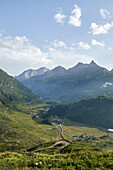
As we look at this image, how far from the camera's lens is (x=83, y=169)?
16.9 metres

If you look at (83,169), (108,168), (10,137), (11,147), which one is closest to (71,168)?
(83,169)

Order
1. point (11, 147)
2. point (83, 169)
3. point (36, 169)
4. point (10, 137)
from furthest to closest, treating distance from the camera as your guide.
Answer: point (10, 137), point (11, 147), point (83, 169), point (36, 169)

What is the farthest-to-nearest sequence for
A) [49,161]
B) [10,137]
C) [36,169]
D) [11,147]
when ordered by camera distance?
[10,137]
[11,147]
[49,161]
[36,169]

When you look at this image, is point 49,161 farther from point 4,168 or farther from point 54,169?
point 4,168

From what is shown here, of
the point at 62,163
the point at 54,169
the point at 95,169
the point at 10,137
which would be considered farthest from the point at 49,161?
the point at 10,137

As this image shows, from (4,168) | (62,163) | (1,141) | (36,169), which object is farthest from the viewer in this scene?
(1,141)

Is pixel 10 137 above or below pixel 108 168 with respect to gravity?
below

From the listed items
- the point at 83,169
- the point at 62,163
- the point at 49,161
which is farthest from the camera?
the point at 49,161

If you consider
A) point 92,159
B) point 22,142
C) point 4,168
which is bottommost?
point 22,142

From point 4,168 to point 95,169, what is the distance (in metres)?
12.6

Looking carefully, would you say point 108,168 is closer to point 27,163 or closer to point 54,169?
point 54,169

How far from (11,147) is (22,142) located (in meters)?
26.4

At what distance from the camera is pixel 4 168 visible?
1477cm

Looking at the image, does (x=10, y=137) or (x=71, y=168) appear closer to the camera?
(x=71, y=168)
